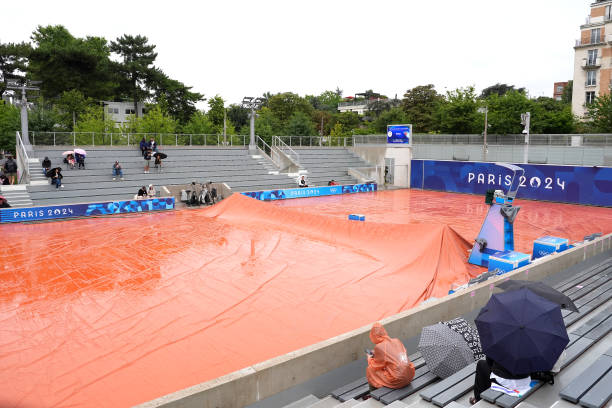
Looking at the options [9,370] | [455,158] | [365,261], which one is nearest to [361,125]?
[455,158]

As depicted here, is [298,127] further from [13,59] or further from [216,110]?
[13,59]

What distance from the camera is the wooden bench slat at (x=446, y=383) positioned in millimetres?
4461

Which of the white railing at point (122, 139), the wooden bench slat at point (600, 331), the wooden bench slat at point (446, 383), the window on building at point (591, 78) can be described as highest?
the window on building at point (591, 78)

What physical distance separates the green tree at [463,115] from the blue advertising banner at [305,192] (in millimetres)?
18447

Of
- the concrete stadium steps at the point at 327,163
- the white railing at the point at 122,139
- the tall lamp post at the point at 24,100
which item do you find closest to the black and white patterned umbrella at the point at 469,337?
the tall lamp post at the point at 24,100

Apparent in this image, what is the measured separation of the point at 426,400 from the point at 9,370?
5588mm

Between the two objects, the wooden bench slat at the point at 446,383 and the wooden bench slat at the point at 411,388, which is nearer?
the wooden bench slat at the point at 446,383

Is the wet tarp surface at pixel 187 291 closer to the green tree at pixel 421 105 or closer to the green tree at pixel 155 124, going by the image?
the green tree at pixel 155 124

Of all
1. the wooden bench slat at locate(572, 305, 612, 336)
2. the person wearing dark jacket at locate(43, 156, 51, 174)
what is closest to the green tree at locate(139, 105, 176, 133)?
the person wearing dark jacket at locate(43, 156, 51, 174)

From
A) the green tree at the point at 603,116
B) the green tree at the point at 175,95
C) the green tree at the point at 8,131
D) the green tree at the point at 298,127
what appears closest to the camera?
the green tree at the point at 603,116

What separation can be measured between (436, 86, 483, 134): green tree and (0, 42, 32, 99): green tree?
164 ft

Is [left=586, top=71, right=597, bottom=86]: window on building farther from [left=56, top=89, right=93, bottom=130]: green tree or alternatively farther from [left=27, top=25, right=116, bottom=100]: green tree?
[left=56, top=89, right=93, bottom=130]: green tree

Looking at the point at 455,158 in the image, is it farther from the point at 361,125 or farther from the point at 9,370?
the point at 361,125

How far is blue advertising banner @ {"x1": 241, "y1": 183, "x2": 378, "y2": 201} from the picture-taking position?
25067 millimetres
